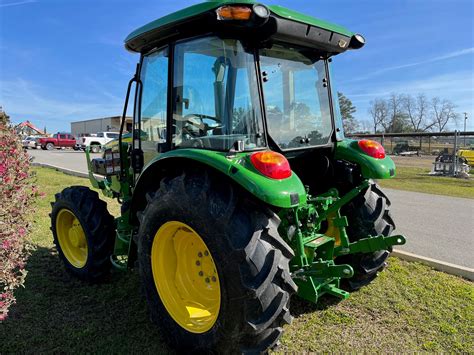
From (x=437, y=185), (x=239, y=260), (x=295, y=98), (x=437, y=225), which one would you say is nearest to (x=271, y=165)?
(x=239, y=260)

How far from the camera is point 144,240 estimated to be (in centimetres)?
280

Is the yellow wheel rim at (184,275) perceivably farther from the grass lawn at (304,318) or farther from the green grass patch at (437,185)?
the green grass patch at (437,185)

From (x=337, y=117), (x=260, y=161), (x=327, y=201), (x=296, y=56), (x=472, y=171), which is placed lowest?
(x=472, y=171)

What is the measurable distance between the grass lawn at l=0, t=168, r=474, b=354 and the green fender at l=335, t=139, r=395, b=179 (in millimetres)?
1184

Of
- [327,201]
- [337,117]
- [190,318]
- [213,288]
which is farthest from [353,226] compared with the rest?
[190,318]

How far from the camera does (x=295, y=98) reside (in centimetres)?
316

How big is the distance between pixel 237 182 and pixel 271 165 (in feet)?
0.77

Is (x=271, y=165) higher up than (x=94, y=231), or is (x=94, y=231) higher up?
(x=271, y=165)

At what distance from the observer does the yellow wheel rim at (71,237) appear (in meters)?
4.00

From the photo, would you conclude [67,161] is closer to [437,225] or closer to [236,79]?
[437,225]

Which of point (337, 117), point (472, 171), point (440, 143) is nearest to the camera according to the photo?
point (337, 117)

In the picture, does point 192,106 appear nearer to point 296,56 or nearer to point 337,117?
point 296,56

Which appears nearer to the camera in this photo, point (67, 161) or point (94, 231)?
point (94, 231)

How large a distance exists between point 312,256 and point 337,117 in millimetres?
1370
